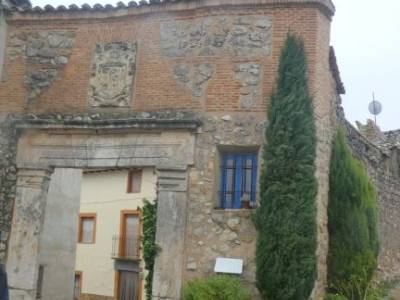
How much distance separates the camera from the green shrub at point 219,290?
9.31 meters

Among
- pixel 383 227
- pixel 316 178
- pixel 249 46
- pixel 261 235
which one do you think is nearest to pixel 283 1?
pixel 249 46

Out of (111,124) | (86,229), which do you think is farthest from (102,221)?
(111,124)

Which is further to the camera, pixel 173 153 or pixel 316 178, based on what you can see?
pixel 173 153

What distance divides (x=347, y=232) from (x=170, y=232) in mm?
3000

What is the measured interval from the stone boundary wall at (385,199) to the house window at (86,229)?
14.8 metres

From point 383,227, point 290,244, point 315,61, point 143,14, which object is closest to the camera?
point 290,244

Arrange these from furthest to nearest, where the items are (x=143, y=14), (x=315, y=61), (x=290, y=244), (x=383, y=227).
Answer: (x=383, y=227)
(x=143, y=14)
(x=315, y=61)
(x=290, y=244)

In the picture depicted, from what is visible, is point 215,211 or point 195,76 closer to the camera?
point 215,211

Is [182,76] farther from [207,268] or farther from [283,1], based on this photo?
[207,268]

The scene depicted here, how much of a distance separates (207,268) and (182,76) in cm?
318

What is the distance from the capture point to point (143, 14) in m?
11.2

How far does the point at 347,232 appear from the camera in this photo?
35.7 ft

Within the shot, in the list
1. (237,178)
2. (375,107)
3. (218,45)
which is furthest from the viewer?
(375,107)

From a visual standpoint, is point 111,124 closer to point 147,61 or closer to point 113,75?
point 113,75
